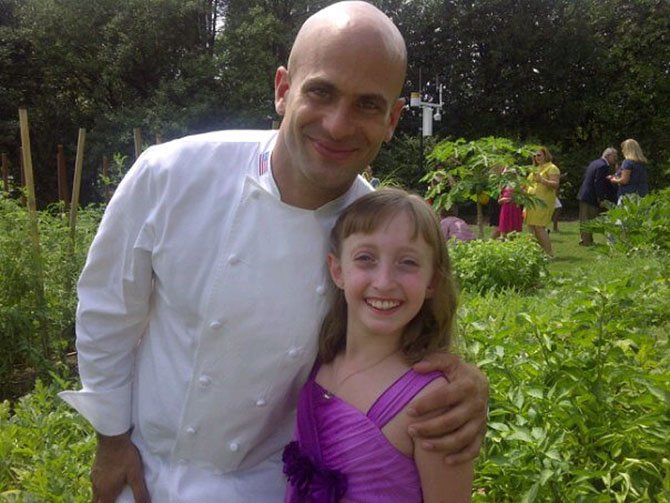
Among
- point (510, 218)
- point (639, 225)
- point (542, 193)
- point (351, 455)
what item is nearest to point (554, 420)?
point (351, 455)

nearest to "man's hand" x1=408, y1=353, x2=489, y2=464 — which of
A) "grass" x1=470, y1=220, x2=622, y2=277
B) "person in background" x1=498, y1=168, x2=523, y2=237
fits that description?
"grass" x1=470, y1=220, x2=622, y2=277

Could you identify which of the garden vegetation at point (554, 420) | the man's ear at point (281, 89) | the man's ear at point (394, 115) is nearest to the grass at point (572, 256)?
the garden vegetation at point (554, 420)

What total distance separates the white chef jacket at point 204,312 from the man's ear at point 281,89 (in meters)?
0.10

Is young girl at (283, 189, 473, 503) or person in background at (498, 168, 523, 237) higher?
young girl at (283, 189, 473, 503)

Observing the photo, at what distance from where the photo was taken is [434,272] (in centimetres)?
166

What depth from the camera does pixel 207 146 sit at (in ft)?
5.44

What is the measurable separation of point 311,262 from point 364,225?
0.15 meters

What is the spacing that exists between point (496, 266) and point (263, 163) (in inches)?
221

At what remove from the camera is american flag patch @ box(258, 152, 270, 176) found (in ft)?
5.35

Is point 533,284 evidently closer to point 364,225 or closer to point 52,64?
point 364,225

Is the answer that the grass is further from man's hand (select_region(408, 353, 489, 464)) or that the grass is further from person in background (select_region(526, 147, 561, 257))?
man's hand (select_region(408, 353, 489, 464))

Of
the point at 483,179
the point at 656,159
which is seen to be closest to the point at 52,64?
the point at 483,179

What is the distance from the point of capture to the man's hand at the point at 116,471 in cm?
167

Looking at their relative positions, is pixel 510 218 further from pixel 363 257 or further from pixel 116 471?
pixel 116 471
